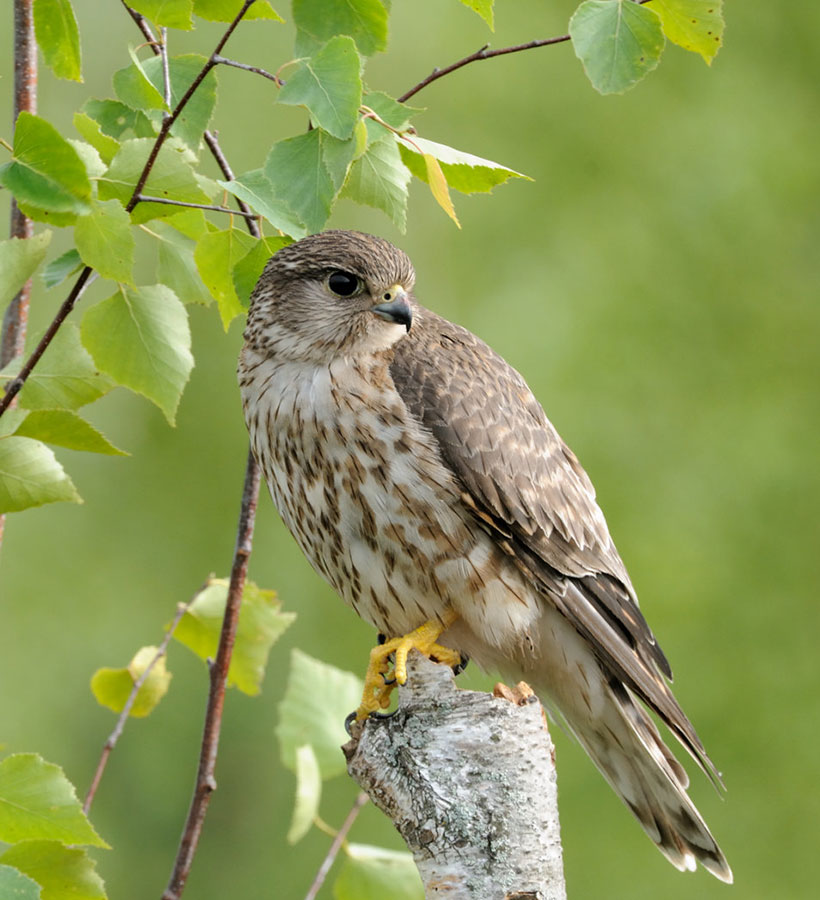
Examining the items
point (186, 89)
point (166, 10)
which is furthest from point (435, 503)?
point (166, 10)

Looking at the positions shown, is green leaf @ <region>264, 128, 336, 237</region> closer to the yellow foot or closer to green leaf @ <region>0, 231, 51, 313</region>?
green leaf @ <region>0, 231, 51, 313</region>

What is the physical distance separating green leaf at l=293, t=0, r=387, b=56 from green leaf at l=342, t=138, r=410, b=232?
6.2 inches

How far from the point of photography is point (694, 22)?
1.62 meters

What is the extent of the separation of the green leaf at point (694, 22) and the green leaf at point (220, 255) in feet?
1.98

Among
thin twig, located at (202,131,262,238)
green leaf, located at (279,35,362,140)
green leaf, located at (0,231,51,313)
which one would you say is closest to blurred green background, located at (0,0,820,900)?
thin twig, located at (202,131,262,238)

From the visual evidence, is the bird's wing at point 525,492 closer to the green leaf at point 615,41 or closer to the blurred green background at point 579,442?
the green leaf at point 615,41

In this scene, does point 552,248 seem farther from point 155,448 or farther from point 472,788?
point 472,788

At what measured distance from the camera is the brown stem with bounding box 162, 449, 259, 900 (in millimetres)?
1910

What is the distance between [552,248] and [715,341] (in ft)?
3.96

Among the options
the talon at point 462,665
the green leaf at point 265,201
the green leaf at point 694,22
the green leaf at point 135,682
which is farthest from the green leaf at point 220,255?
the talon at point 462,665

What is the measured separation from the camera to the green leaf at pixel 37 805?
1459 millimetres

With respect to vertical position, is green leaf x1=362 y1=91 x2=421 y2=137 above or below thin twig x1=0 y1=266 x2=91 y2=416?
above

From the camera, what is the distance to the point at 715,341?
7.79 meters

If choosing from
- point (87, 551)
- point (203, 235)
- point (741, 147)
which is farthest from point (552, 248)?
point (203, 235)
